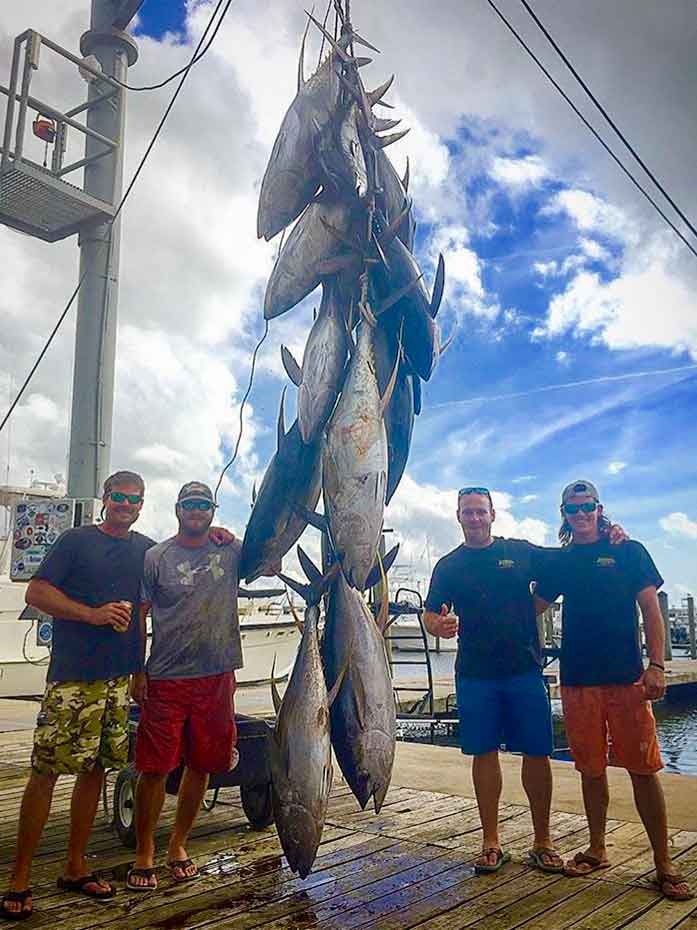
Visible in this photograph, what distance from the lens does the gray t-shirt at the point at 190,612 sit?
3.17m

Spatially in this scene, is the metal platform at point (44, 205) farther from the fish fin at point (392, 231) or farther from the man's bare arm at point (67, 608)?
the man's bare arm at point (67, 608)

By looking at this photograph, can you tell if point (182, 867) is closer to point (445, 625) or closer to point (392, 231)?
point (445, 625)

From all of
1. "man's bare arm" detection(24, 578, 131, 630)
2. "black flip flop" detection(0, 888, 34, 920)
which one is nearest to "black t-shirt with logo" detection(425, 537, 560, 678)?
"man's bare arm" detection(24, 578, 131, 630)

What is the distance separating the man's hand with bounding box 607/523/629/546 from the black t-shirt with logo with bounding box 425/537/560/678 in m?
0.23

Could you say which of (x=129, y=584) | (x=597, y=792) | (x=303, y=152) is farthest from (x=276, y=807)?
(x=303, y=152)

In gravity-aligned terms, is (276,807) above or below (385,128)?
below

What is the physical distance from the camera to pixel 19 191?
18.7 feet

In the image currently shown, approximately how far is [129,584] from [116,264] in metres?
3.43

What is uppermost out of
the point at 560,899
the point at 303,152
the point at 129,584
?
the point at 303,152

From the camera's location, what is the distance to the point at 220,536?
3.37 metres

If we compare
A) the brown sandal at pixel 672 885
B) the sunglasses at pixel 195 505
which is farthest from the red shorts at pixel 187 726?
the brown sandal at pixel 672 885

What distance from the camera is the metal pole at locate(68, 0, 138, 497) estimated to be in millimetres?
5562

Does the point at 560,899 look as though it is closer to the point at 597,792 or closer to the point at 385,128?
the point at 597,792

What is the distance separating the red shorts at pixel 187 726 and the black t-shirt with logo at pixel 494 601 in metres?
0.99
